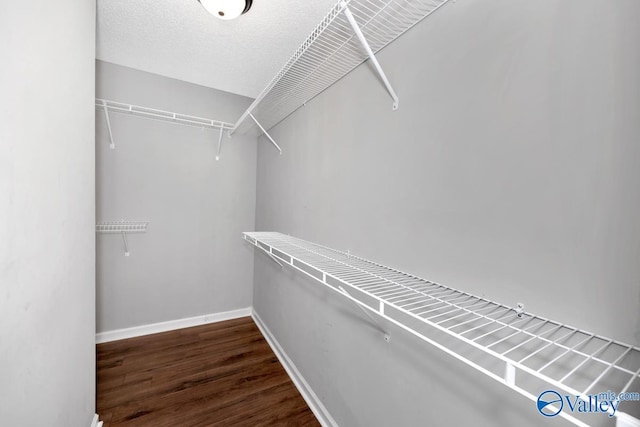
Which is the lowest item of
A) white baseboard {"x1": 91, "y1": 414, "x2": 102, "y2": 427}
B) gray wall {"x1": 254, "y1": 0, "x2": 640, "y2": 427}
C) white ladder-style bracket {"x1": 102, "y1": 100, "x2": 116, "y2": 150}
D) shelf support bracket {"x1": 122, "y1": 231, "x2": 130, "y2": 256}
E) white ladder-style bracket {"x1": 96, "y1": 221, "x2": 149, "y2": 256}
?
white baseboard {"x1": 91, "y1": 414, "x2": 102, "y2": 427}

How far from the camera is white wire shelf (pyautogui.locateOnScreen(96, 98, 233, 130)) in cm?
198

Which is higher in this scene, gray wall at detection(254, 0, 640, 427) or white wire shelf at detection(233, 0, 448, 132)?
white wire shelf at detection(233, 0, 448, 132)

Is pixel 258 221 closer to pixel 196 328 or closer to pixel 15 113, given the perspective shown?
pixel 196 328

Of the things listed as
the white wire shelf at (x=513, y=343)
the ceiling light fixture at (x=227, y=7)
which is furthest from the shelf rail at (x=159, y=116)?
the white wire shelf at (x=513, y=343)

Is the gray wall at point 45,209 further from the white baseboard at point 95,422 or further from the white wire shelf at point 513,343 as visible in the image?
the white wire shelf at point 513,343

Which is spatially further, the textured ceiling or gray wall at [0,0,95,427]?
the textured ceiling

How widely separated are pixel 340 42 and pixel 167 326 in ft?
9.12

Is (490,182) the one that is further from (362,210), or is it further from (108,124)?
(108,124)

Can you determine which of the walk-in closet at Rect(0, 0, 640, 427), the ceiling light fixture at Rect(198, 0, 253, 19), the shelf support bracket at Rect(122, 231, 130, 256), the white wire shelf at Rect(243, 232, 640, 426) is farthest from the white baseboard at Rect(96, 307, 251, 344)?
the ceiling light fixture at Rect(198, 0, 253, 19)

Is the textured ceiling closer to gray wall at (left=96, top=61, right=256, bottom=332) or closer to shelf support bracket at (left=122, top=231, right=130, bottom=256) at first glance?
gray wall at (left=96, top=61, right=256, bottom=332)

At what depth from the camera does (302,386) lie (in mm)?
1685

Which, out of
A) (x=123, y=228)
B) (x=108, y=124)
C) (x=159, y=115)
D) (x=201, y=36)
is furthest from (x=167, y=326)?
(x=201, y=36)

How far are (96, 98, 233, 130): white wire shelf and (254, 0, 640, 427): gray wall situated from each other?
1522mm

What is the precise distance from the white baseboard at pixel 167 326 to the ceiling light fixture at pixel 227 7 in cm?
256
